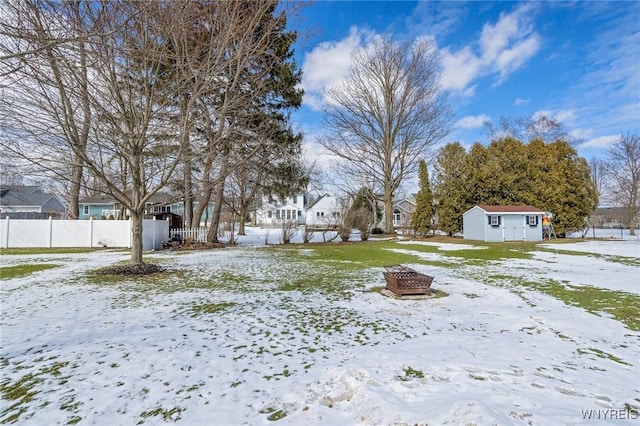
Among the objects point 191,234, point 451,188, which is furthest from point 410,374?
point 451,188

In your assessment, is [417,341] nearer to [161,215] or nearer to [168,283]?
[168,283]

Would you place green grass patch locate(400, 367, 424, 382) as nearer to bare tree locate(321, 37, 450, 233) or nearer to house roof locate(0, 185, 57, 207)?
bare tree locate(321, 37, 450, 233)

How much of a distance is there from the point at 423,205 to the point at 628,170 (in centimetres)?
2201

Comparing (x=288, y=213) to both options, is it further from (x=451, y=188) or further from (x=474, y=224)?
(x=474, y=224)

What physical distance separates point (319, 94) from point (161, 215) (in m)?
16.8

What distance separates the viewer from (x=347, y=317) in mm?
5289

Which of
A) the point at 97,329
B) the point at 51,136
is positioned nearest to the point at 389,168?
the point at 51,136

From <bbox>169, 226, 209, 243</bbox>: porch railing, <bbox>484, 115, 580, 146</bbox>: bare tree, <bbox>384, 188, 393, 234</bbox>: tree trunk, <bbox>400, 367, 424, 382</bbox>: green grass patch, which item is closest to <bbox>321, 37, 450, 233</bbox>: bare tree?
<bbox>384, 188, 393, 234</bbox>: tree trunk

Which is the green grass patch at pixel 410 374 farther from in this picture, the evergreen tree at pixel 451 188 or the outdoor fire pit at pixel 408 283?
the evergreen tree at pixel 451 188

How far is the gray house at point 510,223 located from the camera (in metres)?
22.0

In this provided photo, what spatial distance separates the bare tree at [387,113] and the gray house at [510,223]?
8.24 m

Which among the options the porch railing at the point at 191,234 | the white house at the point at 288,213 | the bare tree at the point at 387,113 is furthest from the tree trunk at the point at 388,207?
the white house at the point at 288,213

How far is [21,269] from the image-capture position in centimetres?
988

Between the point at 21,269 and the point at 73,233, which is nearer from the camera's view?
the point at 21,269
